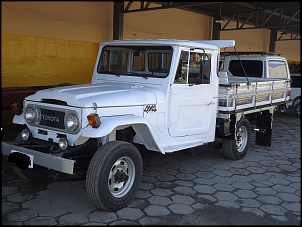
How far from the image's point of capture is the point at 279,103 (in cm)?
731

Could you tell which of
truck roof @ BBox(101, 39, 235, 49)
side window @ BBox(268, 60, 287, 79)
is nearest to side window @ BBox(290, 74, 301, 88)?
side window @ BBox(268, 60, 287, 79)

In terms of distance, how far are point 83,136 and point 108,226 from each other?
0.99 metres

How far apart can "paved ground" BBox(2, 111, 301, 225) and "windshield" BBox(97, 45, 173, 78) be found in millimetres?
1564

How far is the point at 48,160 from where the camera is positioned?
12.0 ft

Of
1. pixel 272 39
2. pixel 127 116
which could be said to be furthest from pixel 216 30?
pixel 127 116

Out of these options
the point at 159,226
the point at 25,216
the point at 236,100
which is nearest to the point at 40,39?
the point at 236,100

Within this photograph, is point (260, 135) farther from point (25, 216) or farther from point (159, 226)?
point (25, 216)

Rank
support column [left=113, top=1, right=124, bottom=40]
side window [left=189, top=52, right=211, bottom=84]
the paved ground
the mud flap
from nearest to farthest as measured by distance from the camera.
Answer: the paved ground < side window [left=189, top=52, right=211, bottom=84] < the mud flap < support column [left=113, top=1, right=124, bottom=40]

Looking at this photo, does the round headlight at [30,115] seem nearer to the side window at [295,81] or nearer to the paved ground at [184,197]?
the paved ground at [184,197]

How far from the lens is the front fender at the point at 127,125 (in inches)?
144

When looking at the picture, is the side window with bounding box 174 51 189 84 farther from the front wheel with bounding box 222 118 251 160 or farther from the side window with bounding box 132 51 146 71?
the front wheel with bounding box 222 118 251 160

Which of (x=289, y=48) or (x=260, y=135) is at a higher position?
(x=289, y=48)

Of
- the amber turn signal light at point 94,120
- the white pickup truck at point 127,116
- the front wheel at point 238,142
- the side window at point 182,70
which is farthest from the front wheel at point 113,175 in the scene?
the front wheel at point 238,142

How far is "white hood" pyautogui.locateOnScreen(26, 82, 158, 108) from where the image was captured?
12.6ft
